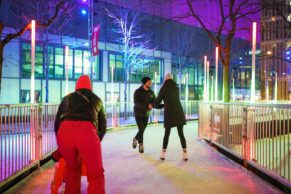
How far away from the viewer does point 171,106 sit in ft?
27.1

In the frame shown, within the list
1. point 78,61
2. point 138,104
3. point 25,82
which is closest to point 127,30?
point 78,61

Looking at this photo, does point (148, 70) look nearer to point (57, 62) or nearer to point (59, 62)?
point (59, 62)

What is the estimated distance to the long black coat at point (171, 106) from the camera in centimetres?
822

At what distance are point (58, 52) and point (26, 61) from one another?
3.52m

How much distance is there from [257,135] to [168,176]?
194 cm

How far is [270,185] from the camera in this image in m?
6.15

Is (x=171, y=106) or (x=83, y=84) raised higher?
(x=83, y=84)

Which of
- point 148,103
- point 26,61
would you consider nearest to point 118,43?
point 26,61

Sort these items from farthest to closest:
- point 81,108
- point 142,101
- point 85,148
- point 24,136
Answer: point 142,101, point 24,136, point 81,108, point 85,148

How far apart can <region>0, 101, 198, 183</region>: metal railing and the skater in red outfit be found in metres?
1.54

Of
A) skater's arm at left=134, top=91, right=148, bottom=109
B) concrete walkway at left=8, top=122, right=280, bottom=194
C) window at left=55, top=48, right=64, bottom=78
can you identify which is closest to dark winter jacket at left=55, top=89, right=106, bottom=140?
concrete walkway at left=8, top=122, right=280, bottom=194

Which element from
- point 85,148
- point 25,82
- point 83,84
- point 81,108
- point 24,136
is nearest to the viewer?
point 85,148

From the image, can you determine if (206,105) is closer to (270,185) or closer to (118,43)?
(270,185)

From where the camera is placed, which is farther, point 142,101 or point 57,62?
point 57,62
